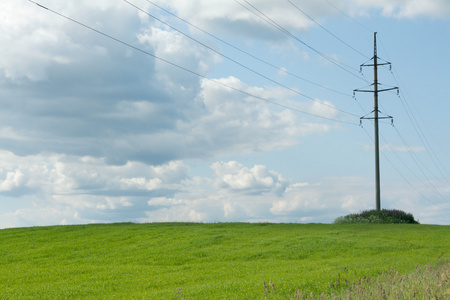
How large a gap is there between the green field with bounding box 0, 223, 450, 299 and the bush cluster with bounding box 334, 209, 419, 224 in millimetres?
5990

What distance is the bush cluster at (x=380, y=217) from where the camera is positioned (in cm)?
4084

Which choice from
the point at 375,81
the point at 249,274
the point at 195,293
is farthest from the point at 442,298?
the point at 375,81

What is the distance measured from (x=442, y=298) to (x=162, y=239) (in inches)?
835

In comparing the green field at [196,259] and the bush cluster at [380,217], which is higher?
the bush cluster at [380,217]

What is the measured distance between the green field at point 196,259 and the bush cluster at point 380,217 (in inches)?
236

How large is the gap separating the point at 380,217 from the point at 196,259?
2395cm

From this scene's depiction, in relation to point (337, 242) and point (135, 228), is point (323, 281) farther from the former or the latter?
point (135, 228)

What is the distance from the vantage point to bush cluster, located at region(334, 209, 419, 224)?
1608 inches

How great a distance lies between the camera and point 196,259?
22.7 metres

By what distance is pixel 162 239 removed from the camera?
93.6ft

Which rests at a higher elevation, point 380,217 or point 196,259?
point 380,217

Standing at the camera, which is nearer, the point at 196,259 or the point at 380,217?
the point at 196,259

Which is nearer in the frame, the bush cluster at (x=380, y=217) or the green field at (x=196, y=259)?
the green field at (x=196, y=259)

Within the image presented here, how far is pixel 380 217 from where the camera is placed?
4153cm
